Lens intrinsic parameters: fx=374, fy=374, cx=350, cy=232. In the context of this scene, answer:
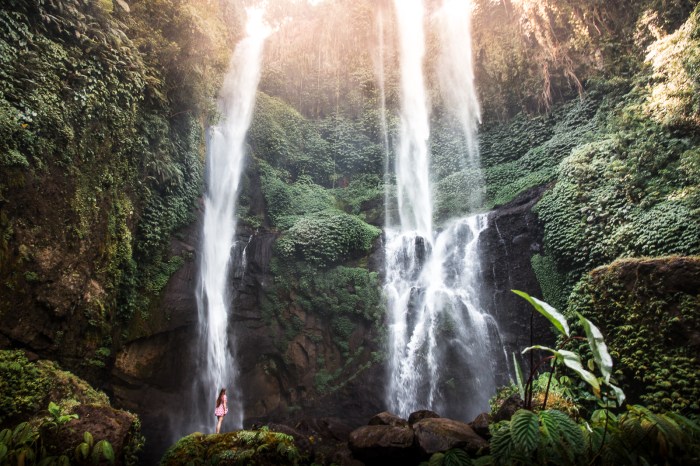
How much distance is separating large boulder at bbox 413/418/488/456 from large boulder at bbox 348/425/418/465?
0.16 metres

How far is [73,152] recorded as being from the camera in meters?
7.23

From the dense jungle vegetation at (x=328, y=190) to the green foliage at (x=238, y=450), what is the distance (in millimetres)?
41

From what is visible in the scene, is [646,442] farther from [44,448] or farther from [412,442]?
[44,448]

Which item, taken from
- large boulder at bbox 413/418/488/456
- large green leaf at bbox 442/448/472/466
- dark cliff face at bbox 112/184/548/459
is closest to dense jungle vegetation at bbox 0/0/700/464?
dark cliff face at bbox 112/184/548/459

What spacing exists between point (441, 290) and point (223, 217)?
830 cm

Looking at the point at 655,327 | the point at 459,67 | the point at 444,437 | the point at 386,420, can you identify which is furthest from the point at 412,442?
the point at 459,67

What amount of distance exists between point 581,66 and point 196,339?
689 inches

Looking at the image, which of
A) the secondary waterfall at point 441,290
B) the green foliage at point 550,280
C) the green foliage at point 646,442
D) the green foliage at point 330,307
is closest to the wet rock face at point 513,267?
the green foliage at point 550,280

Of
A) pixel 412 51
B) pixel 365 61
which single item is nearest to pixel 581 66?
pixel 412 51

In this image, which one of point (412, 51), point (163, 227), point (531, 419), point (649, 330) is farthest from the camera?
point (412, 51)

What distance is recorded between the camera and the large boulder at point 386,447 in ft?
17.5

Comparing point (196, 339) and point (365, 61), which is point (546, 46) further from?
point (196, 339)

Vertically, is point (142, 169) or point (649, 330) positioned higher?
point (142, 169)

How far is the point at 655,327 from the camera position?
692 centimetres
